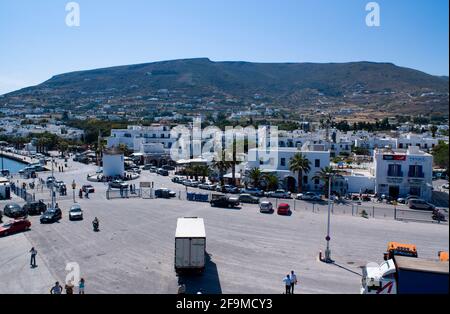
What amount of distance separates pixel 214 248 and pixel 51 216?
11.3m

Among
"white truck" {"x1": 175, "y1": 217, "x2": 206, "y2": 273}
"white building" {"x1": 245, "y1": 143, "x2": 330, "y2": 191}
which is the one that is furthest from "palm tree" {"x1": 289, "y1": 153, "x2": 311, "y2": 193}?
"white truck" {"x1": 175, "y1": 217, "x2": 206, "y2": 273}

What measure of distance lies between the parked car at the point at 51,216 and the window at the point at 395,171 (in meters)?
27.2

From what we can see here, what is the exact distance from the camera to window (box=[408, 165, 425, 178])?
117 ft

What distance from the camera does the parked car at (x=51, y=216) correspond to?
2480 centimetres

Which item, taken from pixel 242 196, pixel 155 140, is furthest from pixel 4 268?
pixel 155 140

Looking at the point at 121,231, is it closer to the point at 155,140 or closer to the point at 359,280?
the point at 359,280

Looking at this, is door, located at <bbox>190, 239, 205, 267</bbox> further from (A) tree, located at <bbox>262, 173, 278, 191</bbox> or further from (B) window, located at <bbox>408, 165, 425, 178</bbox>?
(B) window, located at <bbox>408, 165, 425, 178</bbox>

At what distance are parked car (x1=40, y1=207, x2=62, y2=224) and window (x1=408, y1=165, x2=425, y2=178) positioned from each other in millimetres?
28533

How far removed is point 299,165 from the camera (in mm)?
36969

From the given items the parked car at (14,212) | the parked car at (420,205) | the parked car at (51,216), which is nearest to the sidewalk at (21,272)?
the parked car at (51,216)

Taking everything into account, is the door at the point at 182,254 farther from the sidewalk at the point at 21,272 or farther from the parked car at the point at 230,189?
the parked car at the point at 230,189

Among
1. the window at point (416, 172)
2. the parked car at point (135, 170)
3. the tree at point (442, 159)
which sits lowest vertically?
the parked car at point (135, 170)
